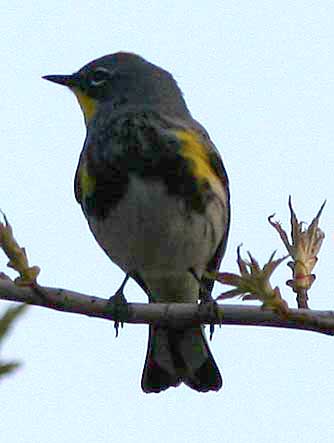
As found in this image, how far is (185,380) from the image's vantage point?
5621 mm

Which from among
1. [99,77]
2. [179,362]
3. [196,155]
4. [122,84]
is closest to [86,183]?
[196,155]

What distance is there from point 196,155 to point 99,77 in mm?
1651

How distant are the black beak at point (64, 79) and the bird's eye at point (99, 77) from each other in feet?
0.41

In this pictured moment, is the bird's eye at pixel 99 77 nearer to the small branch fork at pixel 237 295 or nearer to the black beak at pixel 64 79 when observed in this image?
the black beak at pixel 64 79

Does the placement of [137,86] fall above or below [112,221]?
above

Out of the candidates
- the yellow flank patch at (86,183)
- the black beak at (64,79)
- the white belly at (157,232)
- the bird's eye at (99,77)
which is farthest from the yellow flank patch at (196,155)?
the black beak at (64,79)

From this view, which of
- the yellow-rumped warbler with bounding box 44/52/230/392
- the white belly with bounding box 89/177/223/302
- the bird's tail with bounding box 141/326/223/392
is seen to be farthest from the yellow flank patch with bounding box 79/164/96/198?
the bird's tail with bounding box 141/326/223/392

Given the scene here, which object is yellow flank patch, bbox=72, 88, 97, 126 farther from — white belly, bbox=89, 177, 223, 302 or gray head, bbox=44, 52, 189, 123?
white belly, bbox=89, 177, 223, 302

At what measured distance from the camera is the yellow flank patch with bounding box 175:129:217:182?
5.54 metres

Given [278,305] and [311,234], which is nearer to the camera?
[278,305]

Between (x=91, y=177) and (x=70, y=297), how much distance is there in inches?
96.2

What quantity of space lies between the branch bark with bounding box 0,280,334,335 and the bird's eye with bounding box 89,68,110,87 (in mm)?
3526

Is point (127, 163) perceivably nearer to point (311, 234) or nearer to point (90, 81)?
point (90, 81)

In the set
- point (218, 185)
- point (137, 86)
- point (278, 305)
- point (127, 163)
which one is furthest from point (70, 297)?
point (137, 86)
